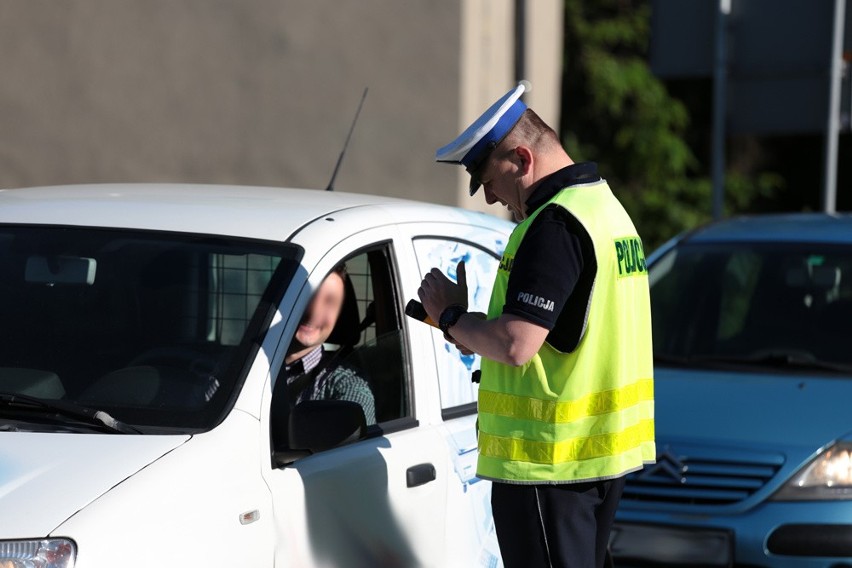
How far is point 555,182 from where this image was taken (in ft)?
10.9

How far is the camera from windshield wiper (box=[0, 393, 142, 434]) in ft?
10.2

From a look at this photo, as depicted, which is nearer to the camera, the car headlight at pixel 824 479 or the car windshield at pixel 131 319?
the car windshield at pixel 131 319

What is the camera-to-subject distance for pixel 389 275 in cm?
394

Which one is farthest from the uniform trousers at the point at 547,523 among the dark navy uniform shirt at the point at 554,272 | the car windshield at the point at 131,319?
the car windshield at the point at 131,319

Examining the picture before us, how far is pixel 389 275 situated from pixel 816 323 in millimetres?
2698

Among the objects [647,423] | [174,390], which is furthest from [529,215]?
[174,390]

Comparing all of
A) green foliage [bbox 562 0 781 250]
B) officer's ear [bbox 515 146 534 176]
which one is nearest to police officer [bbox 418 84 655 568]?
officer's ear [bbox 515 146 534 176]

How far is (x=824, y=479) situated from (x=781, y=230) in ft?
5.74

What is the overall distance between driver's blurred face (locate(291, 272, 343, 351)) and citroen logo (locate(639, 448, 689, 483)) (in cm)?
181

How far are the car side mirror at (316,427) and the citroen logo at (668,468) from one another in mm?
2245

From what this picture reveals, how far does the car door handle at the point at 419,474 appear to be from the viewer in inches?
144

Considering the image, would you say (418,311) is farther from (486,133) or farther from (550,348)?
(486,133)

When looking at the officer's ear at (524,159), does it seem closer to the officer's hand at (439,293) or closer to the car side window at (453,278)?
the officer's hand at (439,293)

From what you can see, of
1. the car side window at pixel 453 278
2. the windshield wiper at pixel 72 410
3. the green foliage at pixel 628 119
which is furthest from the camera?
the green foliage at pixel 628 119
